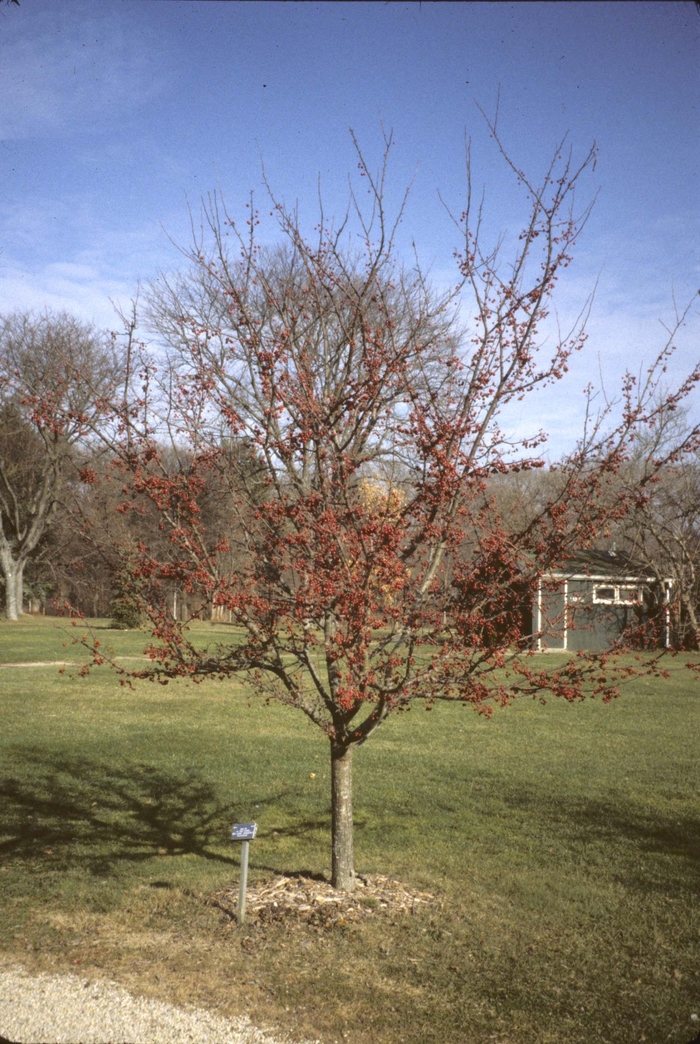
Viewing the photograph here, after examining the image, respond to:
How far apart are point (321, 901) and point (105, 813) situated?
3.39 meters

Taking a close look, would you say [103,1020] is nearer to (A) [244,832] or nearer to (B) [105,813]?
(A) [244,832]

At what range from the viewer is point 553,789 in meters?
9.50

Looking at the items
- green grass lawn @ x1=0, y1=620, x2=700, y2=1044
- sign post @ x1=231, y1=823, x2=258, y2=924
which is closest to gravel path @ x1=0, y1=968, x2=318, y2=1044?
green grass lawn @ x1=0, y1=620, x2=700, y2=1044

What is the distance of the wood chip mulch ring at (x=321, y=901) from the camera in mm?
5449

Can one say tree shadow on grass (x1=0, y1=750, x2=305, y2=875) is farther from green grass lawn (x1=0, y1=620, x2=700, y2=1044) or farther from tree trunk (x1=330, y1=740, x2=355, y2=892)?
tree trunk (x1=330, y1=740, x2=355, y2=892)

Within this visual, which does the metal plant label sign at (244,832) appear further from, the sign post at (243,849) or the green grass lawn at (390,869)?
the green grass lawn at (390,869)

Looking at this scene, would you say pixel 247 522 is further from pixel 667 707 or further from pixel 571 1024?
pixel 667 707

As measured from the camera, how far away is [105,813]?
8.28 metres

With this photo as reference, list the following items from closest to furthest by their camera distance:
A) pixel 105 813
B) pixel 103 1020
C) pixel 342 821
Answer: pixel 103 1020, pixel 342 821, pixel 105 813

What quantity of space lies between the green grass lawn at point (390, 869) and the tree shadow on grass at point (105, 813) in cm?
3

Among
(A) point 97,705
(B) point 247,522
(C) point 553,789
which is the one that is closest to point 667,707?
(C) point 553,789

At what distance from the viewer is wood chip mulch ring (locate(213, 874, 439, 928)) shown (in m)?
5.45

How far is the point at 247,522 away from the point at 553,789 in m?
5.72

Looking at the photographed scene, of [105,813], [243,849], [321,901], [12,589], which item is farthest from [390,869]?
[12,589]
